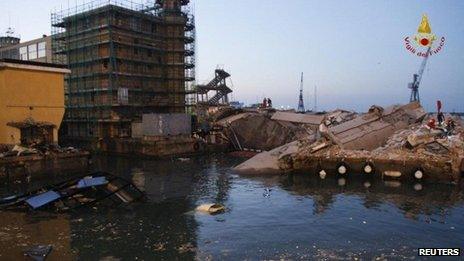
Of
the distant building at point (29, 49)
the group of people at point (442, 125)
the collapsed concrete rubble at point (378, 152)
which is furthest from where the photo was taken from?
the distant building at point (29, 49)

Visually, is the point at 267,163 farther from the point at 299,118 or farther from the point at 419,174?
the point at 299,118

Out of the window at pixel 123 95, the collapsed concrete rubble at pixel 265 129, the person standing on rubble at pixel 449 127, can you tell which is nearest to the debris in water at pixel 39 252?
the person standing on rubble at pixel 449 127

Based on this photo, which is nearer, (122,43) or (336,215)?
(336,215)

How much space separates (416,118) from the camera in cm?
4312

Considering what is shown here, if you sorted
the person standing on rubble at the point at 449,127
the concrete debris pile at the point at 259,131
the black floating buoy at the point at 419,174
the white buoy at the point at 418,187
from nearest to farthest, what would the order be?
the white buoy at the point at 418,187, the black floating buoy at the point at 419,174, the person standing on rubble at the point at 449,127, the concrete debris pile at the point at 259,131

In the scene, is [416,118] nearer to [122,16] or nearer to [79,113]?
[122,16]

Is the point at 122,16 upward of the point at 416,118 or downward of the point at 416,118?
upward

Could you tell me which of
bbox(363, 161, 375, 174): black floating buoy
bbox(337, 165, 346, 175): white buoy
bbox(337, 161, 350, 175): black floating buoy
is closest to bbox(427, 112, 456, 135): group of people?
bbox(363, 161, 375, 174): black floating buoy

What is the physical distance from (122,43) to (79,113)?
13355 millimetres

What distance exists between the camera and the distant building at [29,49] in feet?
228

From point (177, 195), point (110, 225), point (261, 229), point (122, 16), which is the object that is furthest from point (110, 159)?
point (261, 229)

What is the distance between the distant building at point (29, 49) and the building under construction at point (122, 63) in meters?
4.52

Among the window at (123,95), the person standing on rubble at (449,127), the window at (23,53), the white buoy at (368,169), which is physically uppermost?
the window at (23,53)

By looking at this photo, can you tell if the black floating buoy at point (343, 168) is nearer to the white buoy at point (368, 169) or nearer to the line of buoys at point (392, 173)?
the white buoy at point (368, 169)
